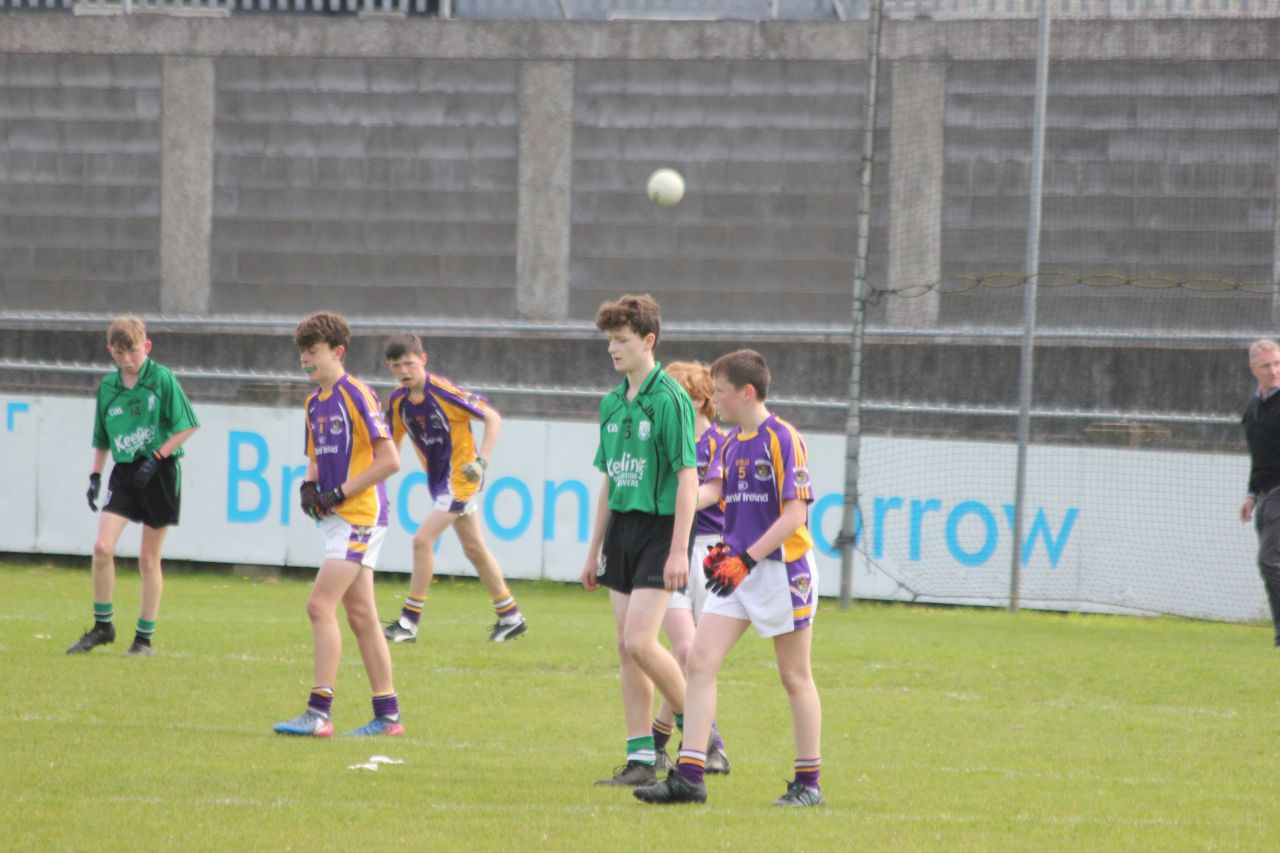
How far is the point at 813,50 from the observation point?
66.8 ft

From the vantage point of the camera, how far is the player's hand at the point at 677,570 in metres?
6.23

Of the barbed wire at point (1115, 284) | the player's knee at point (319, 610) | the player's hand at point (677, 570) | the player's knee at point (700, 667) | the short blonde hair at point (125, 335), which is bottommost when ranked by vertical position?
the player's knee at point (319, 610)

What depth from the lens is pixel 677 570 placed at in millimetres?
6234

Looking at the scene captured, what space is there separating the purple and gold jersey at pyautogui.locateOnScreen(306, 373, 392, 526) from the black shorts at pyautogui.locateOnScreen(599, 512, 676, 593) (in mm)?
1575

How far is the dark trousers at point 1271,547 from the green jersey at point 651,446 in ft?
21.0

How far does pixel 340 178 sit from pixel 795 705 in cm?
1631

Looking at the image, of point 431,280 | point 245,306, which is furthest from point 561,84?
point 245,306

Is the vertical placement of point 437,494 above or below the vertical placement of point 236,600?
above

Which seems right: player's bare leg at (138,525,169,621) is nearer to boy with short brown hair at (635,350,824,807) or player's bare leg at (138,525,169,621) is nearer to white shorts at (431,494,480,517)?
white shorts at (431,494,480,517)

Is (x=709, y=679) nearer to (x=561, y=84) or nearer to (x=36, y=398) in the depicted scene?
(x=36, y=398)

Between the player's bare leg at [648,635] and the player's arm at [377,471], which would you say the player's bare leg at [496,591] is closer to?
the player's arm at [377,471]

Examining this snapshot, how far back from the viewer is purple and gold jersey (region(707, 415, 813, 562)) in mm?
6137

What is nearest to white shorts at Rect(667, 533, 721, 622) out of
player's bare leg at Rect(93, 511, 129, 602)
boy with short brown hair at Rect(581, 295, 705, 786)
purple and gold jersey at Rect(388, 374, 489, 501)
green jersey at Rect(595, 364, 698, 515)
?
boy with short brown hair at Rect(581, 295, 705, 786)

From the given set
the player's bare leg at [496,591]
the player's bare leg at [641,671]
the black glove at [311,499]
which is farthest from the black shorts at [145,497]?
the player's bare leg at [641,671]
